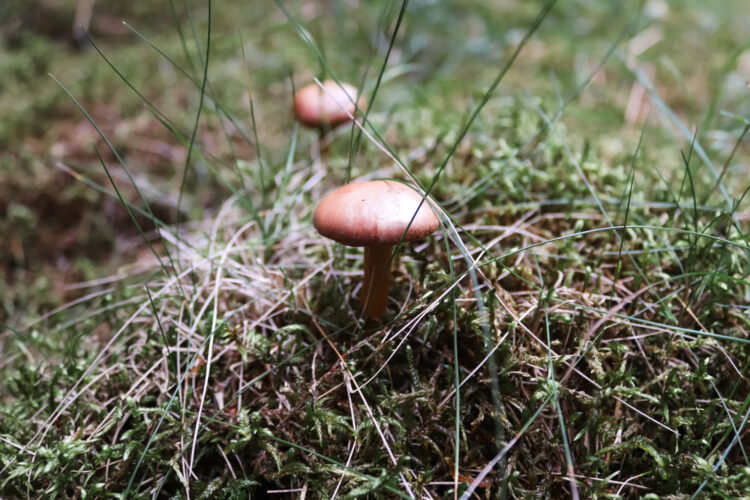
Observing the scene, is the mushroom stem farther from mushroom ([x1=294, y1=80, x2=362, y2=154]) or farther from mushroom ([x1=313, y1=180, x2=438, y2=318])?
mushroom ([x1=294, y1=80, x2=362, y2=154])

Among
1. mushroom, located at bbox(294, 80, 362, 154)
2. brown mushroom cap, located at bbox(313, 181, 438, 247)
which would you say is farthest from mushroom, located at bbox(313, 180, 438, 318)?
mushroom, located at bbox(294, 80, 362, 154)

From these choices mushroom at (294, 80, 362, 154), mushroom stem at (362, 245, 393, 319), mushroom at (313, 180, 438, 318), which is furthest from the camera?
mushroom at (294, 80, 362, 154)

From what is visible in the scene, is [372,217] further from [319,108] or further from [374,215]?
[319,108]

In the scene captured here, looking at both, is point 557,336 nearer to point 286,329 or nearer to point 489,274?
point 489,274

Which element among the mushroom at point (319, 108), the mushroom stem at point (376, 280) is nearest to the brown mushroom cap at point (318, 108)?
the mushroom at point (319, 108)

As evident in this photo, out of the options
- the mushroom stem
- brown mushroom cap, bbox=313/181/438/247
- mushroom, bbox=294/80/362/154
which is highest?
mushroom, bbox=294/80/362/154

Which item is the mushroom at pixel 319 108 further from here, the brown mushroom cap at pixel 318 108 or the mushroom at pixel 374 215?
the mushroom at pixel 374 215

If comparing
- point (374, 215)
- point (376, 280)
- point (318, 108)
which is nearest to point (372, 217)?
point (374, 215)
